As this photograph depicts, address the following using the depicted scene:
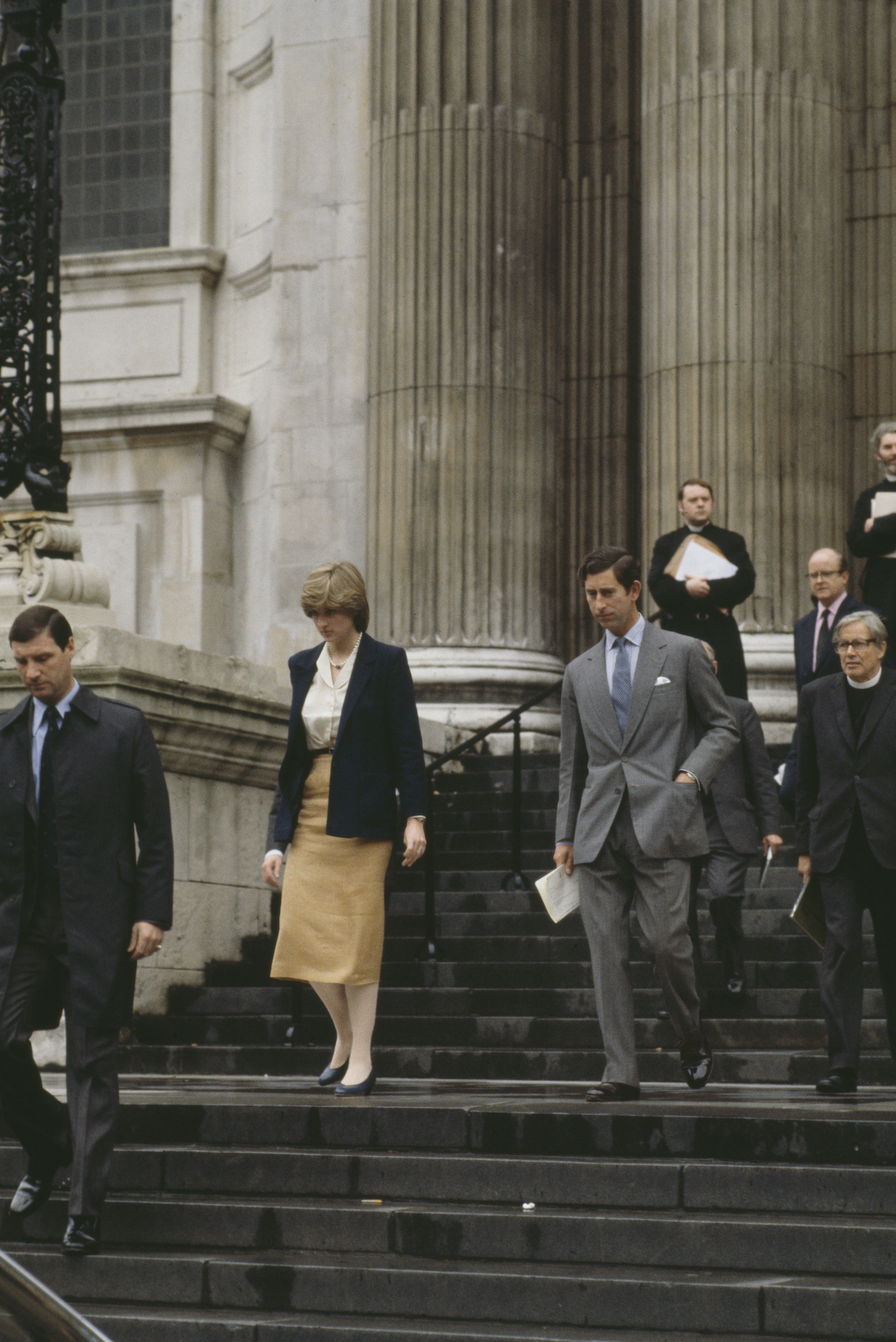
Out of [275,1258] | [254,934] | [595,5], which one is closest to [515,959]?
[254,934]

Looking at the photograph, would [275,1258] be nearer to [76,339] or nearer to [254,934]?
[254,934]

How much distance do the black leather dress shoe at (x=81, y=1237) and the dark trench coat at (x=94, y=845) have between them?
2.00ft

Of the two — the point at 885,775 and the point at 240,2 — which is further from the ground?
the point at 240,2

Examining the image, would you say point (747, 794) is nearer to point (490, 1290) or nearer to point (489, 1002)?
point (489, 1002)

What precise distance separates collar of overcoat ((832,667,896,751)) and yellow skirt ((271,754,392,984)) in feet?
6.24

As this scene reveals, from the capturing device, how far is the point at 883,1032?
9578 millimetres

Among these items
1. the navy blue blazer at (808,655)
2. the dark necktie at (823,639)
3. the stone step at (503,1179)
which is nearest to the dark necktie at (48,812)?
the stone step at (503,1179)

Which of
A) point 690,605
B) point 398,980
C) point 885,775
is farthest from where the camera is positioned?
point 690,605

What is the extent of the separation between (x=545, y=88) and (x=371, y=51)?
1441mm

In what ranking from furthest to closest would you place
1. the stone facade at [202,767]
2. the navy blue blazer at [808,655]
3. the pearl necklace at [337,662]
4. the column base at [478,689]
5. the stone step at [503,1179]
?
1. the column base at [478,689]
2. the stone facade at [202,767]
3. the navy blue blazer at [808,655]
4. the pearl necklace at [337,662]
5. the stone step at [503,1179]

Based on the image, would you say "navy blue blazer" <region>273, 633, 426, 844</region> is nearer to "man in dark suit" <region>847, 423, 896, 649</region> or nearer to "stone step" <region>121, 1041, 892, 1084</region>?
"stone step" <region>121, 1041, 892, 1084</region>

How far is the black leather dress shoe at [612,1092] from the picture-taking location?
7.86 m

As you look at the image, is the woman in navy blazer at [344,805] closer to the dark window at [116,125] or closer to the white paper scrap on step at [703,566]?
the white paper scrap on step at [703,566]

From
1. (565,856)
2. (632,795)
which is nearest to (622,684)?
(632,795)
